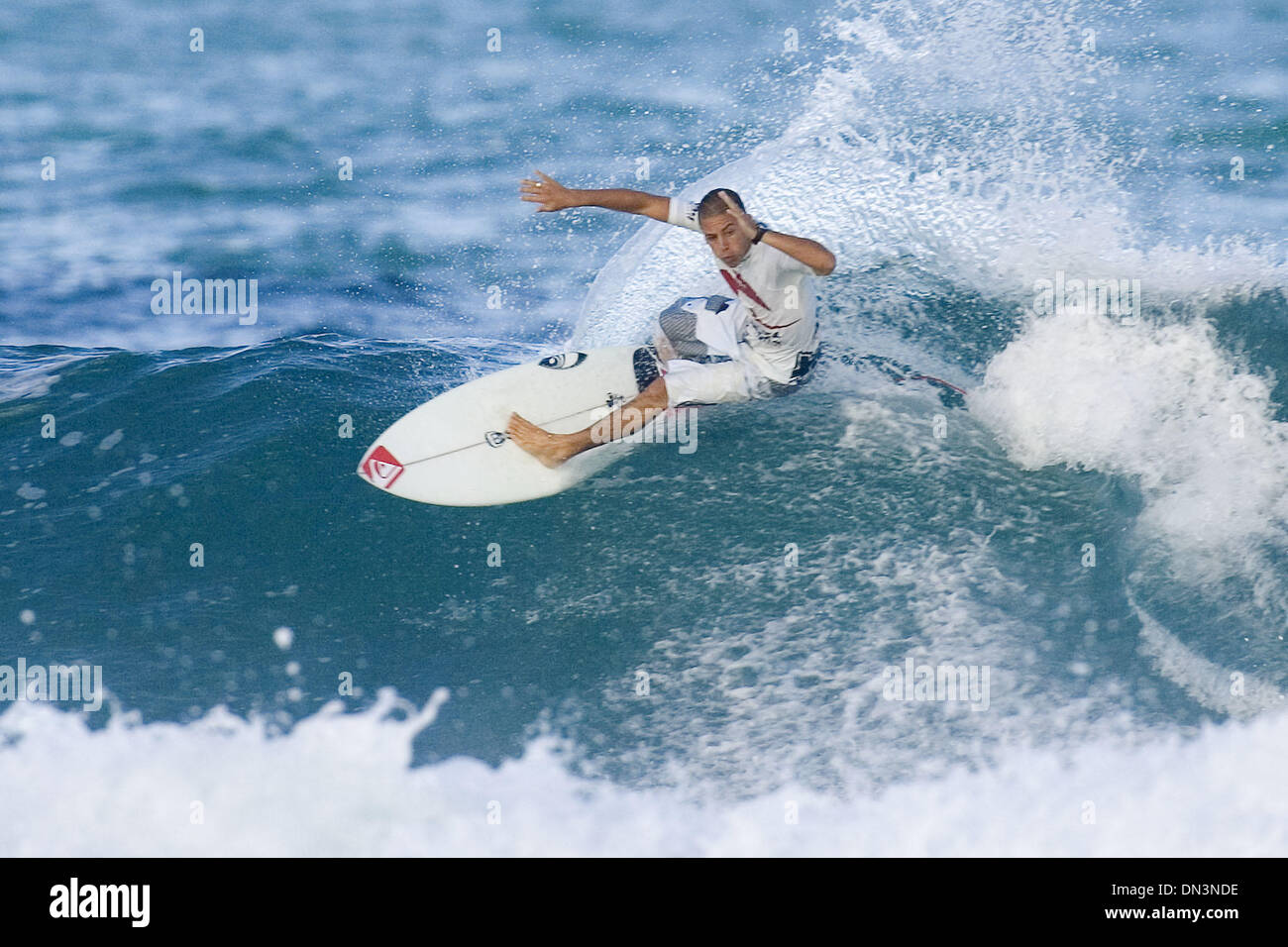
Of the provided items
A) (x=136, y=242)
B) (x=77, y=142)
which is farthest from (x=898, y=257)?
(x=77, y=142)

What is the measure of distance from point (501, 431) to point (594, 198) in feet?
5.20

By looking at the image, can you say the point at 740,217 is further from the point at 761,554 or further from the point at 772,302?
the point at 761,554

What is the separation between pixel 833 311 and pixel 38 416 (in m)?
5.63

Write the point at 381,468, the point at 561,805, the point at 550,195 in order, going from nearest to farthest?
1. the point at 561,805
2. the point at 550,195
3. the point at 381,468

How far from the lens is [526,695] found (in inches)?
262

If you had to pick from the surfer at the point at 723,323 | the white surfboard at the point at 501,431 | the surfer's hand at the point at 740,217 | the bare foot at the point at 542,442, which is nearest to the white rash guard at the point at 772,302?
the surfer at the point at 723,323

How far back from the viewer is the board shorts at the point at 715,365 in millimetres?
7465

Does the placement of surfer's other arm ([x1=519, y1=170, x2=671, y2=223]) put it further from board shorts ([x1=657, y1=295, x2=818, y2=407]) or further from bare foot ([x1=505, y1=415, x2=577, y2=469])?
bare foot ([x1=505, y1=415, x2=577, y2=469])

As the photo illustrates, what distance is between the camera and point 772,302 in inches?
279

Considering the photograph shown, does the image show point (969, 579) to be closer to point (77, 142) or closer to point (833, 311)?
point (833, 311)

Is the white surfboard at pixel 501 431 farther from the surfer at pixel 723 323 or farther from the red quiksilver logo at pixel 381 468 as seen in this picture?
the surfer at pixel 723 323

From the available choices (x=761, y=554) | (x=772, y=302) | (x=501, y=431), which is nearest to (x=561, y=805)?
(x=761, y=554)

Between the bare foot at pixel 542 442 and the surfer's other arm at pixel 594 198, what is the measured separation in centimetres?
135

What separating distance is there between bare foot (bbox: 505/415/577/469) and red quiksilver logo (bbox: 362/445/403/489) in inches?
28.5
